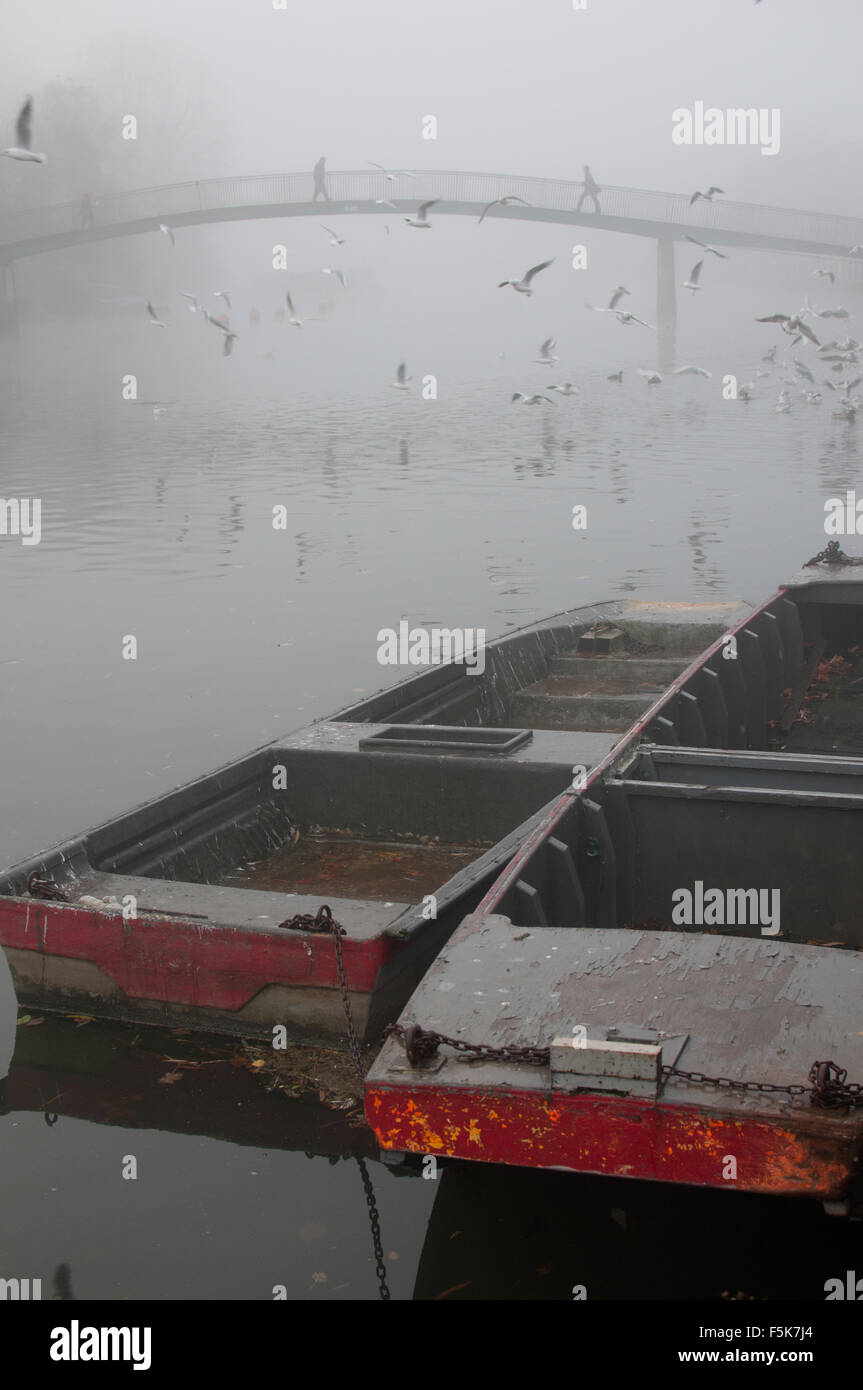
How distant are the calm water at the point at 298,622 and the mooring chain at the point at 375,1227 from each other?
4 cm

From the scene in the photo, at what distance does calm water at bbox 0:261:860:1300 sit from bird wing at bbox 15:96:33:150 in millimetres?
6040

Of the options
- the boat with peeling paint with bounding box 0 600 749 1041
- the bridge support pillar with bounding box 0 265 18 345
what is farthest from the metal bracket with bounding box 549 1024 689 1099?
the bridge support pillar with bounding box 0 265 18 345

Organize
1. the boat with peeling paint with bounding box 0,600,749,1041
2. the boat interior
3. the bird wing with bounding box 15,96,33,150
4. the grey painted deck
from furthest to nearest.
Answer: the bird wing with bounding box 15,96,33,150
the boat interior
the boat with peeling paint with bounding box 0,600,749,1041
the grey painted deck

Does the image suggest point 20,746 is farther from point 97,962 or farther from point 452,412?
point 452,412

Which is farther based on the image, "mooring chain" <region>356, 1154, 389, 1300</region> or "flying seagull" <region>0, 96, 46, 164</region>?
"flying seagull" <region>0, 96, 46, 164</region>

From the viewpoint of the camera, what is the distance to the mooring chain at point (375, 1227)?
4.87 meters

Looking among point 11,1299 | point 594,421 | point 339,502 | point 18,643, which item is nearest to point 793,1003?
point 11,1299

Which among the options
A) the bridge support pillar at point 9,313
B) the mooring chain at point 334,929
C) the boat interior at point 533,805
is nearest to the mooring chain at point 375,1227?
the mooring chain at point 334,929

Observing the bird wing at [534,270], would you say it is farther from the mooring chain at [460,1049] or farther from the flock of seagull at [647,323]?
the mooring chain at [460,1049]

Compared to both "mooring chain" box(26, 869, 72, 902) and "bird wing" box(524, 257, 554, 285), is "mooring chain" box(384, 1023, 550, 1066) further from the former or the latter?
"bird wing" box(524, 257, 554, 285)

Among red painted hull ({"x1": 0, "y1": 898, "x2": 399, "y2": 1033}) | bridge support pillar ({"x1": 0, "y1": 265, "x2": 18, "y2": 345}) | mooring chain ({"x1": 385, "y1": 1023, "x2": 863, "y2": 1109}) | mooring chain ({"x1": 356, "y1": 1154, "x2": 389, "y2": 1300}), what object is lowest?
mooring chain ({"x1": 356, "y1": 1154, "x2": 389, "y2": 1300})

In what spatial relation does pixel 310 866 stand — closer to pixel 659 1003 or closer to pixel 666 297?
pixel 659 1003

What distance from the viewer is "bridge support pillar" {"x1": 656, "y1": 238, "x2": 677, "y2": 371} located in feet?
284

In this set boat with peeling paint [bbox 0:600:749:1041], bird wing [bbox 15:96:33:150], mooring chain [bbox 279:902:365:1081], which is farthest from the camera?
bird wing [bbox 15:96:33:150]
